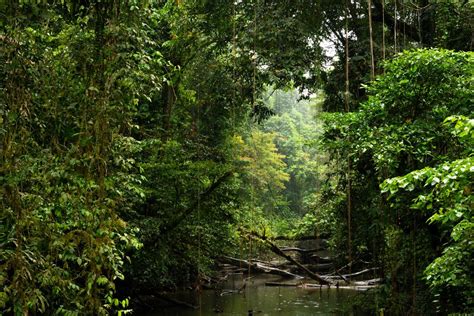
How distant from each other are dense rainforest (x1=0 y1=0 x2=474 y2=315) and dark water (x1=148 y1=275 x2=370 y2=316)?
78 cm

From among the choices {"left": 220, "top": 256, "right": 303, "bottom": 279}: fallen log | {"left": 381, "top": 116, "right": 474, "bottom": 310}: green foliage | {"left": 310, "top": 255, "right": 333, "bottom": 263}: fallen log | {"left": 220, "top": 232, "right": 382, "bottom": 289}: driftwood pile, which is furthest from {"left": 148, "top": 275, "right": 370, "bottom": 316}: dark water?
{"left": 381, "top": 116, "right": 474, "bottom": 310}: green foliage

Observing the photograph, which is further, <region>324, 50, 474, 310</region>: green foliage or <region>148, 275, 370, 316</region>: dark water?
<region>148, 275, 370, 316</region>: dark water

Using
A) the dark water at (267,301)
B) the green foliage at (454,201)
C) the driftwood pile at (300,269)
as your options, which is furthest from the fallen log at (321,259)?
the green foliage at (454,201)

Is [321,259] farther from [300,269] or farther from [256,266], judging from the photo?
[256,266]

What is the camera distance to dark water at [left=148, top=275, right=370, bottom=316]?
37.1ft

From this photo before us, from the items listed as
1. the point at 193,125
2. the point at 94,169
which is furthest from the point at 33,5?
the point at 193,125

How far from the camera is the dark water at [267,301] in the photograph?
37.1ft

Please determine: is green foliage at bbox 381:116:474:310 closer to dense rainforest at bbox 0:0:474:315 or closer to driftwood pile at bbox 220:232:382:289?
dense rainforest at bbox 0:0:474:315

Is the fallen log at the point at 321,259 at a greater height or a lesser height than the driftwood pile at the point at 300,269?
greater

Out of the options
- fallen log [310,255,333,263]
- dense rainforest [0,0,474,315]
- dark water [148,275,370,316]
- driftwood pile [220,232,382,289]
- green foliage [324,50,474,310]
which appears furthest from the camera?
fallen log [310,255,333,263]

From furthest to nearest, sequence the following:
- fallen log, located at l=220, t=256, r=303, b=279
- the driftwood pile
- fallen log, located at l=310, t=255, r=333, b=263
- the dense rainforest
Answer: fallen log, located at l=310, t=255, r=333, b=263
fallen log, located at l=220, t=256, r=303, b=279
the driftwood pile
the dense rainforest

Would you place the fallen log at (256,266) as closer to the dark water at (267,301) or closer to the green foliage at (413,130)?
the dark water at (267,301)

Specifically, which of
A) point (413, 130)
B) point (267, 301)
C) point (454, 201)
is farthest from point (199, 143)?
Result: point (454, 201)

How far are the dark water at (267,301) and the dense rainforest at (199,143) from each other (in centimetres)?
78
